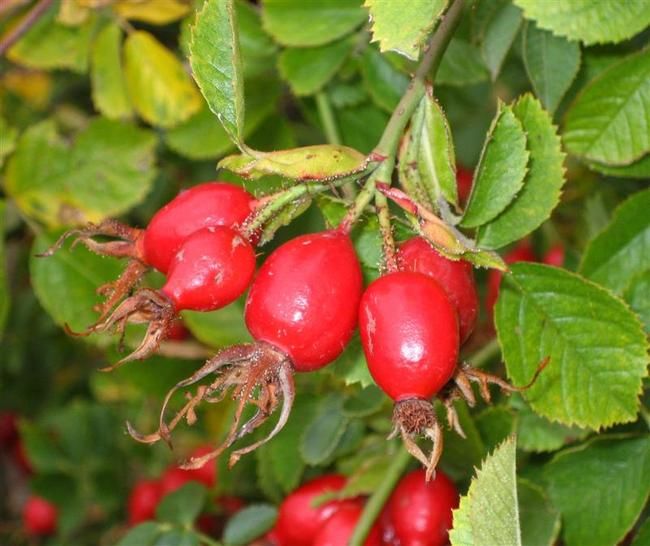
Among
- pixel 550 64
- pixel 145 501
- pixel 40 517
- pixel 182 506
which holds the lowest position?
pixel 40 517

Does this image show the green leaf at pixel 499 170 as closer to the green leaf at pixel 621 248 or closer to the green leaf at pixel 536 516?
the green leaf at pixel 621 248

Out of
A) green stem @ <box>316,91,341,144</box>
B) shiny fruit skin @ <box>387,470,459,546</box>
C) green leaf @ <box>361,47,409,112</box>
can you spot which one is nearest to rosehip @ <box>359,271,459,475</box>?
shiny fruit skin @ <box>387,470,459,546</box>

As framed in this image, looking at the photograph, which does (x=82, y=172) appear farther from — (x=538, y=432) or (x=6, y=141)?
(x=538, y=432)

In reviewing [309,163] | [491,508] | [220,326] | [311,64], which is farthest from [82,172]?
[491,508]

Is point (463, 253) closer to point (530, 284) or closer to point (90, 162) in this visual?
point (530, 284)

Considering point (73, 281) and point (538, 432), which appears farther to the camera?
point (73, 281)

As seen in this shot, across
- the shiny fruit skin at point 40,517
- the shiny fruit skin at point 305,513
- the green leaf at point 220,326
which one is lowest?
the shiny fruit skin at point 40,517

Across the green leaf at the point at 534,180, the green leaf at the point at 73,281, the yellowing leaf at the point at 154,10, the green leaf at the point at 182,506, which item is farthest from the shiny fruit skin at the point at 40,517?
the green leaf at the point at 534,180
